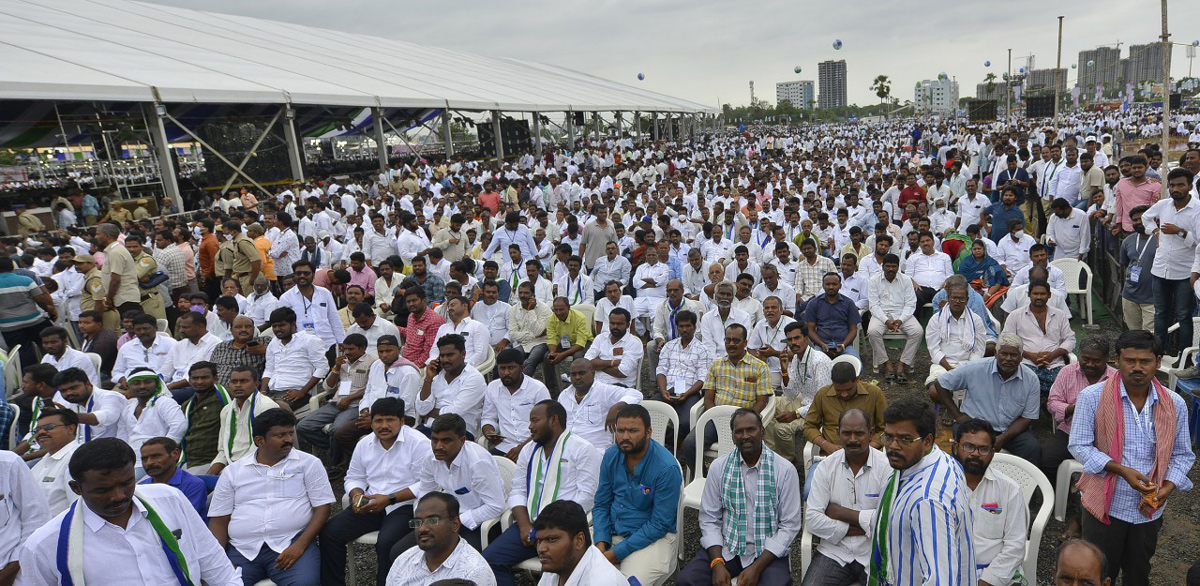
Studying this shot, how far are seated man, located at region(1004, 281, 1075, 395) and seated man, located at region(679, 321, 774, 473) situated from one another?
202cm

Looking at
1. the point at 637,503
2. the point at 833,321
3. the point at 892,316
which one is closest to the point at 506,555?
the point at 637,503

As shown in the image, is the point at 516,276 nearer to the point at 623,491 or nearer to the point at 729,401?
the point at 729,401

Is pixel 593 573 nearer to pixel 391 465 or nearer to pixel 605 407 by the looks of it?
pixel 391 465

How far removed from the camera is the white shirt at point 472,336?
6531 millimetres

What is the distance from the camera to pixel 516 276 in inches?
344

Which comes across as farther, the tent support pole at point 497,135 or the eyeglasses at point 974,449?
the tent support pole at point 497,135

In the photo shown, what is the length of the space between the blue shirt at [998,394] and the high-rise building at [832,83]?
12756 centimetres

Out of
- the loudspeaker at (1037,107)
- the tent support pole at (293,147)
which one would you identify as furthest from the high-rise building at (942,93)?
the tent support pole at (293,147)

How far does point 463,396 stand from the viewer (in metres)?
5.43

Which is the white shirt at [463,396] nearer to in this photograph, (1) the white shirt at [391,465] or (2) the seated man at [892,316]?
(1) the white shirt at [391,465]

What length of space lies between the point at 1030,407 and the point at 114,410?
6364mm

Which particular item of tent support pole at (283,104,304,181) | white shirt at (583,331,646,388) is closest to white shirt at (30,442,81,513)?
white shirt at (583,331,646,388)

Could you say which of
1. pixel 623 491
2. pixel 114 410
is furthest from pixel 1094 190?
pixel 114 410

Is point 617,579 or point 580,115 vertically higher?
point 580,115
